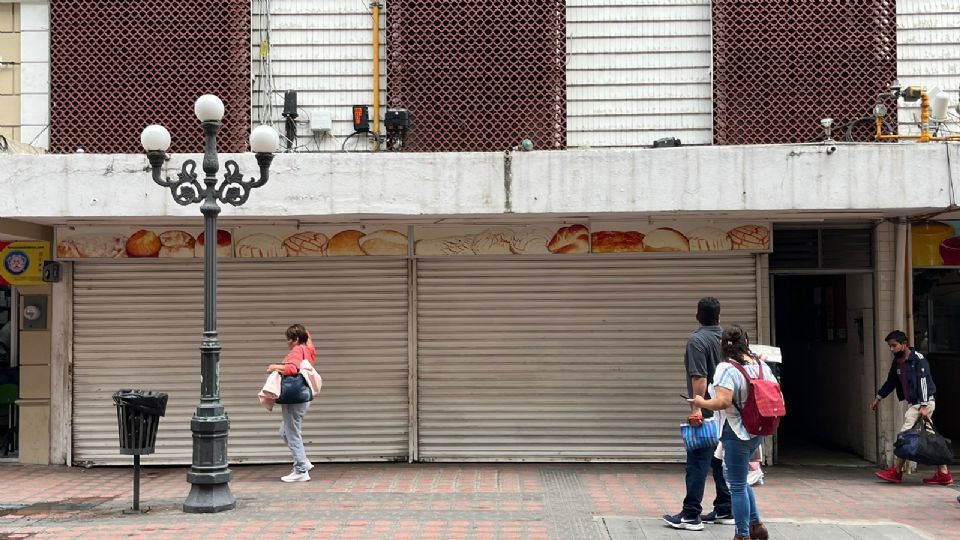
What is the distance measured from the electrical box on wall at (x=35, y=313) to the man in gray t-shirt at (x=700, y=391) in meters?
8.07

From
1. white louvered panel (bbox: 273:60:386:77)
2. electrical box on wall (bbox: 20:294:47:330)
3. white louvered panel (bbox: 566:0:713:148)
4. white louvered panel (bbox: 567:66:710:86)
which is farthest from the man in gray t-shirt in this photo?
electrical box on wall (bbox: 20:294:47:330)

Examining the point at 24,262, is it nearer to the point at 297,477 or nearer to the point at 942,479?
the point at 297,477

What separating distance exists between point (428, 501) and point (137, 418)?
2802 mm

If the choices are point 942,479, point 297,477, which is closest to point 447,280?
point 297,477

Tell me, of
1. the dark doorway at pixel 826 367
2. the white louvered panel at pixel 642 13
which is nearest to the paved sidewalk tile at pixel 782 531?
the dark doorway at pixel 826 367

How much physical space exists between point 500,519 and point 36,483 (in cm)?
556

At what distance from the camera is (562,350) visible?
11.7 m

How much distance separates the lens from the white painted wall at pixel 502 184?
10148 mm

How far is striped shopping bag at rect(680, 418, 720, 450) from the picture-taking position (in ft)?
25.0

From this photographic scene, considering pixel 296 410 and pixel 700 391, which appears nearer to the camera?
pixel 700 391

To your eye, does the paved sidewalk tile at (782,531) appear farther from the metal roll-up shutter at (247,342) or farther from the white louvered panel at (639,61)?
the white louvered panel at (639,61)

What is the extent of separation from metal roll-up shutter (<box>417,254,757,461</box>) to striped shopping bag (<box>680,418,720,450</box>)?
4.03 meters

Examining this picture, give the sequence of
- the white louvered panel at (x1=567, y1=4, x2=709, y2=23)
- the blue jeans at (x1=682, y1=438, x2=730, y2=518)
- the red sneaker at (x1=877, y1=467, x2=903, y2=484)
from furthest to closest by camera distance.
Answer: the white louvered panel at (x1=567, y1=4, x2=709, y2=23)
the red sneaker at (x1=877, y1=467, x2=903, y2=484)
the blue jeans at (x1=682, y1=438, x2=730, y2=518)

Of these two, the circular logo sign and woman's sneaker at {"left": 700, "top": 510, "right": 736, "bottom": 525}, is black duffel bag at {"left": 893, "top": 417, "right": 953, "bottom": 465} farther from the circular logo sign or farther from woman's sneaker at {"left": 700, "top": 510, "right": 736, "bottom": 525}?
the circular logo sign
